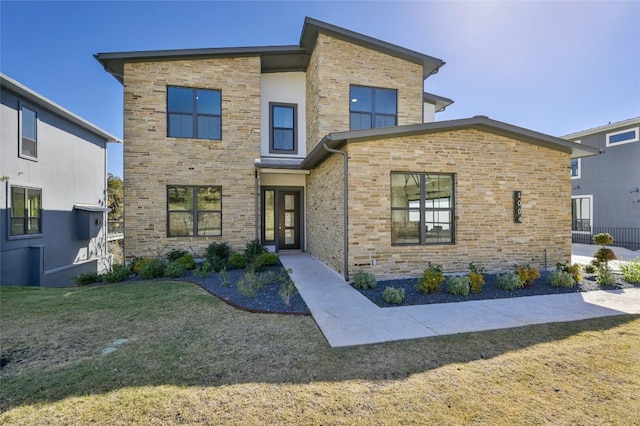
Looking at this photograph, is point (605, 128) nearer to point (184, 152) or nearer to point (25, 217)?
point (184, 152)

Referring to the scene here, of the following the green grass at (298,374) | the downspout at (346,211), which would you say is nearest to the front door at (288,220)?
the downspout at (346,211)

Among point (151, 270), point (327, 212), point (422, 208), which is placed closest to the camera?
point (422, 208)

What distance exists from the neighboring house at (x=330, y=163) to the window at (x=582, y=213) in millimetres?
9994

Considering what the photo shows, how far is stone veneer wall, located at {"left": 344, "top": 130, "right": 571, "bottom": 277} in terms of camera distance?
25.2 ft

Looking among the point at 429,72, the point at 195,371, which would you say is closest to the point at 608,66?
the point at 429,72

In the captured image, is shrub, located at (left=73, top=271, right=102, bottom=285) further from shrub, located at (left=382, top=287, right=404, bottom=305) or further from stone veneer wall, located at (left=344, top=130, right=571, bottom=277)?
shrub, located at (left=382, top=287, right=404, bottom=305)

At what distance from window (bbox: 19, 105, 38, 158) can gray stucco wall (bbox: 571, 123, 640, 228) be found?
2464 centimetres

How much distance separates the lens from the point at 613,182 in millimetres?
15844

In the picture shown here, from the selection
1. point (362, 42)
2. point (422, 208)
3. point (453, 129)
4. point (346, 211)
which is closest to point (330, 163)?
point (346, 211)

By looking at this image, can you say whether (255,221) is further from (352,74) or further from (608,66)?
(608,66)

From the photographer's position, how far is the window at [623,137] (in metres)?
14.9

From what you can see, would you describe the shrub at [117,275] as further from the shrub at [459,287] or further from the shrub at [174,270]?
the shrub at [459,287]

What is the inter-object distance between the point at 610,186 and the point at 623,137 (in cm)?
251

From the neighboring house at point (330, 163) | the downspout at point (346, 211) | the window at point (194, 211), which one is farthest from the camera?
the window at point (194, 211)
